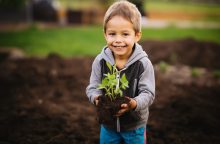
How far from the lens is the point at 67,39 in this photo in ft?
41.7

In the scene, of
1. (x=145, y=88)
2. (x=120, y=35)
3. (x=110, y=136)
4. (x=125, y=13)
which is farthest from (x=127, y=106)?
(x=125, y=13)

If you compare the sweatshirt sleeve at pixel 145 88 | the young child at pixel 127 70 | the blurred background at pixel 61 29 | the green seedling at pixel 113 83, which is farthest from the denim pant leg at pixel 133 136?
the blurred background at pixel 61 29

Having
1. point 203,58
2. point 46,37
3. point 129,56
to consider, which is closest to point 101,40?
point 46,37

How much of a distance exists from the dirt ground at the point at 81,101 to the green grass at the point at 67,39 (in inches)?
74.4

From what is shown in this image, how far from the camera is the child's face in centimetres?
283

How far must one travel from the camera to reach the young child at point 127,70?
2.83 meters

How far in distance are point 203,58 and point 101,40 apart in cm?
481

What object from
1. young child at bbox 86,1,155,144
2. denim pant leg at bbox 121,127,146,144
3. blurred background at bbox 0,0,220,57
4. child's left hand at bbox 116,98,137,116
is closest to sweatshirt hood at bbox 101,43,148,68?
young child at bbox 86,1,155,144

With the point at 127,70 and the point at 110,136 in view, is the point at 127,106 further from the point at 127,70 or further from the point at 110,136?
the point at 110,136

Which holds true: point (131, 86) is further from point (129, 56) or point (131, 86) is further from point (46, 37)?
point (46, 37)

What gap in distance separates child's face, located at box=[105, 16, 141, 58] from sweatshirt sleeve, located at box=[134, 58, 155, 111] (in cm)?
22

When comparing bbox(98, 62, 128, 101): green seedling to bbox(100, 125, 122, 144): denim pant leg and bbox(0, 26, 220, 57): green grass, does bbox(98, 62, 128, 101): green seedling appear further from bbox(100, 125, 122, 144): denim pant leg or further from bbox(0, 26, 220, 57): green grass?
bbox(0, 26, 220, 57): green grass

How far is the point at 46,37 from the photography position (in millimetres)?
12922

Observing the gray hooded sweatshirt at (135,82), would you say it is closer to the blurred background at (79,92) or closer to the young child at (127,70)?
the young child at (127,70)
